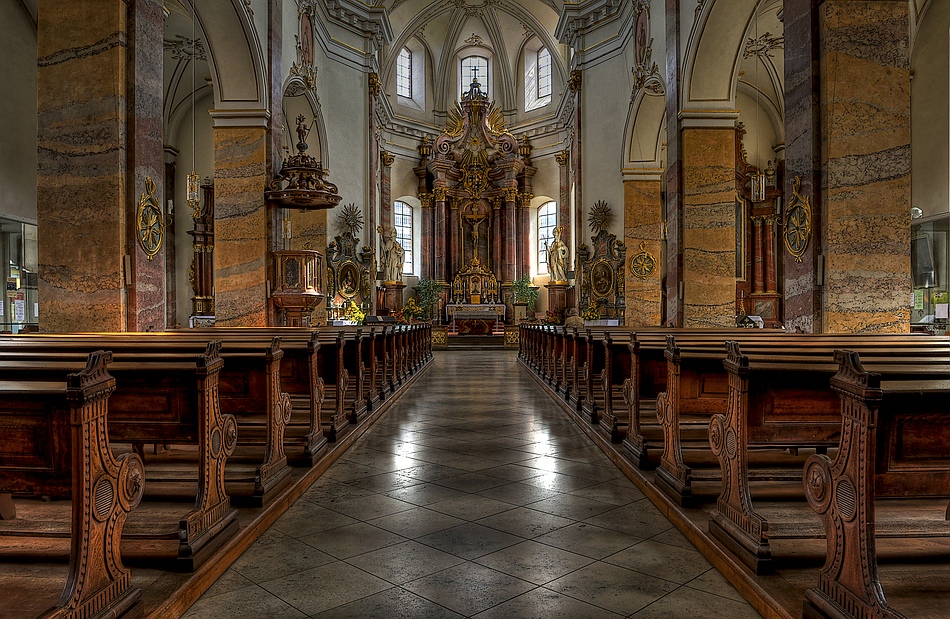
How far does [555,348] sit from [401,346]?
2475 millimetres

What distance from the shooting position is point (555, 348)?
907cm

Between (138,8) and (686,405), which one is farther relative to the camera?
(138,8)

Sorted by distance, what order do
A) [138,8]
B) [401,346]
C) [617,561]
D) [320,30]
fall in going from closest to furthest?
[617,561]
[138,8]
[401,346]
[320,30]

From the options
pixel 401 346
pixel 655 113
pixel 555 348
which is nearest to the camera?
pixel 555 348

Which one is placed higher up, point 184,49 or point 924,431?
point 184,49

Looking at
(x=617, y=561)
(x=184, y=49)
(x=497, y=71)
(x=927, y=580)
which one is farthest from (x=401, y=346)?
(x=497, y=71)

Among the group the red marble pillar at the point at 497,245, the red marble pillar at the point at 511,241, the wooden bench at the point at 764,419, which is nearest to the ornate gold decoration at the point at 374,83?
the red marble pillar at the point at 511,241

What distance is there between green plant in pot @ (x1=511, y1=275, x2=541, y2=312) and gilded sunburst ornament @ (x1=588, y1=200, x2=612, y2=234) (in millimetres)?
6710

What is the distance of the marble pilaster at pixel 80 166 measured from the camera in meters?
6.48

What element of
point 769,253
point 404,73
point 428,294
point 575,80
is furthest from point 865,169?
point 404,73

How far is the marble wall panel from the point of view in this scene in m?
11.1

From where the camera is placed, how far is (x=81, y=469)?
2012 millimetres

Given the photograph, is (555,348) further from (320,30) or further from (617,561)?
(320,30)

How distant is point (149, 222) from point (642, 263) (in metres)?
11.2
